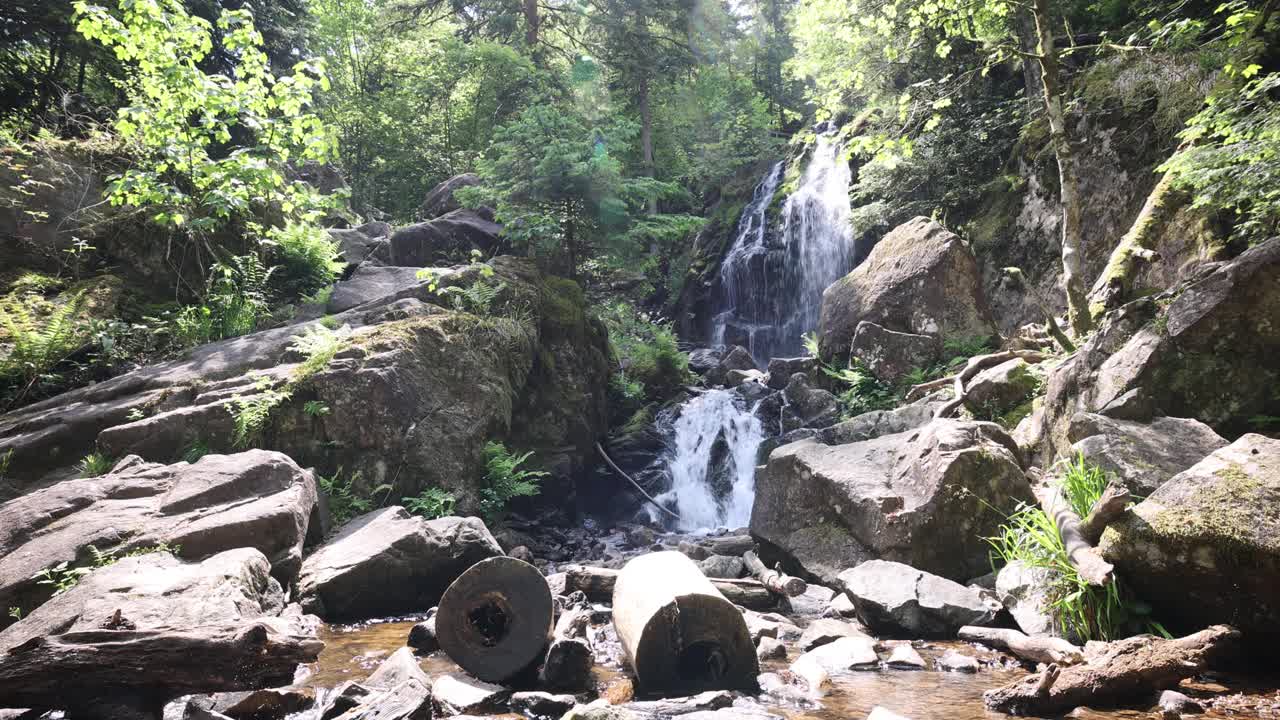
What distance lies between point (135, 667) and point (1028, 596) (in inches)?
248

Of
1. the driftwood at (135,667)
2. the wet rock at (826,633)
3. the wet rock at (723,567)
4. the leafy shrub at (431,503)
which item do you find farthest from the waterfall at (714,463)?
the driftwood at (135,667)

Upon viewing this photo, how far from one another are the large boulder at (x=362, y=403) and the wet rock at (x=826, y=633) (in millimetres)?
5486

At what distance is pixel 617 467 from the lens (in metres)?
13.1

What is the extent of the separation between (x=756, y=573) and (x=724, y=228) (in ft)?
64.2

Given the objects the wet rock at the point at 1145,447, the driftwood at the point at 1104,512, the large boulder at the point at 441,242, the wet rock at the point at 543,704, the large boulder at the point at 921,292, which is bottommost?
the wet rock at the point at 543,704

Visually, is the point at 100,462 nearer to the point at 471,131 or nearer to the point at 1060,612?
the point at 1060,612

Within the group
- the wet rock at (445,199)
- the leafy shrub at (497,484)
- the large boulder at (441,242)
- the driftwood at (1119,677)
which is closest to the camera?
the driftwood at (1119,677)

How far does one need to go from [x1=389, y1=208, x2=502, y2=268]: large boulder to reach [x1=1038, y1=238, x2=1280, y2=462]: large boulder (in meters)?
11.8

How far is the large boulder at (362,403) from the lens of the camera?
7.66 metres

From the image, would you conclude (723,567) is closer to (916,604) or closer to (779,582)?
(779,582)

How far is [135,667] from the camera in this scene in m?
3.49

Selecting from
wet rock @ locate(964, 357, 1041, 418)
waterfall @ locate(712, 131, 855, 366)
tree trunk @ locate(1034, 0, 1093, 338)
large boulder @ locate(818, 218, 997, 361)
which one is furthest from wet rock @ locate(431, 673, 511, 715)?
waterfall @ locate(712, 131, 855, 366)

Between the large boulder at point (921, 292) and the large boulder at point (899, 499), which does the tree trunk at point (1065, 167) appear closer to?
the large boulder at point (899, 499)

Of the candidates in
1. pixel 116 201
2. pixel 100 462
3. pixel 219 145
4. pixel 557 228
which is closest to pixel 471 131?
pixel 219 145
